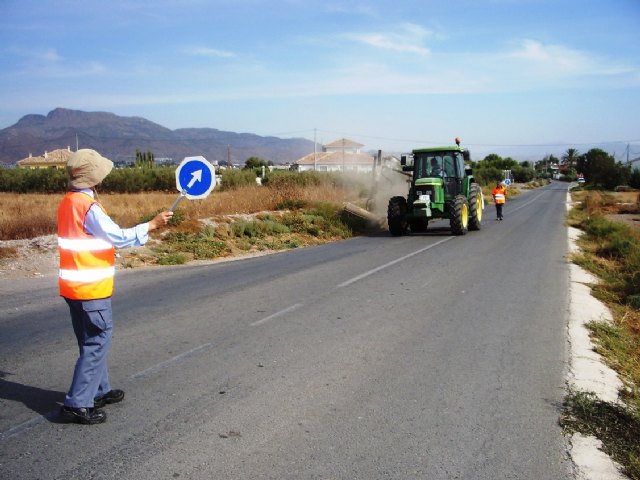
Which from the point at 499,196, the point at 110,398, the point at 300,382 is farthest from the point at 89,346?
the point at 499,196

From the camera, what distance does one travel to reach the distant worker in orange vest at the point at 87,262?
4.17 meters

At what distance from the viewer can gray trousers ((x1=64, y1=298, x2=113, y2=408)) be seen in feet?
13.8

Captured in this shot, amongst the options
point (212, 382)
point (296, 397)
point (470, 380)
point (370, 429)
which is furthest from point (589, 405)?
point (212, 382)

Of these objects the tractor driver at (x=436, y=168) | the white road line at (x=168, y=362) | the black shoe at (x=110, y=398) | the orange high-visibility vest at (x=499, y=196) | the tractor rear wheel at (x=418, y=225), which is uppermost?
the tractor driver at (x=436, y=168)

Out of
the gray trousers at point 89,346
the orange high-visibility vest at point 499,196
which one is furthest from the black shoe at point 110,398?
the orange high-visibility vest at point 499,196

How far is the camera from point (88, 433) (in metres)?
4.12

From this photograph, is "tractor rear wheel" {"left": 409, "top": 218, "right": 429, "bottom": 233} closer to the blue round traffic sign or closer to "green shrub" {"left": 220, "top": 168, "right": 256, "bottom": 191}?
the blue round traffic sign

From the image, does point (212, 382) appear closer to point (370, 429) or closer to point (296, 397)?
point (296, 397)

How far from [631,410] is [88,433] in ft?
14.0

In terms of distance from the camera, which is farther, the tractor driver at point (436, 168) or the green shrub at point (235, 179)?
the green shrub at point (235, 179)

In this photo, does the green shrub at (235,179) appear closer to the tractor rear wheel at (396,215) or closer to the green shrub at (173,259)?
the tractor rear wheel at (396,215)

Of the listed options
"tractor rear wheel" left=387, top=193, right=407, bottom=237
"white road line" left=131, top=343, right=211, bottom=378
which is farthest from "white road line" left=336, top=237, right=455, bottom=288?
"white road line" left=131, top=343, right=211, bottom=378

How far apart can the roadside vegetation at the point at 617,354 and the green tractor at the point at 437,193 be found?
4357mm

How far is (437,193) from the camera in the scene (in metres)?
18.8
